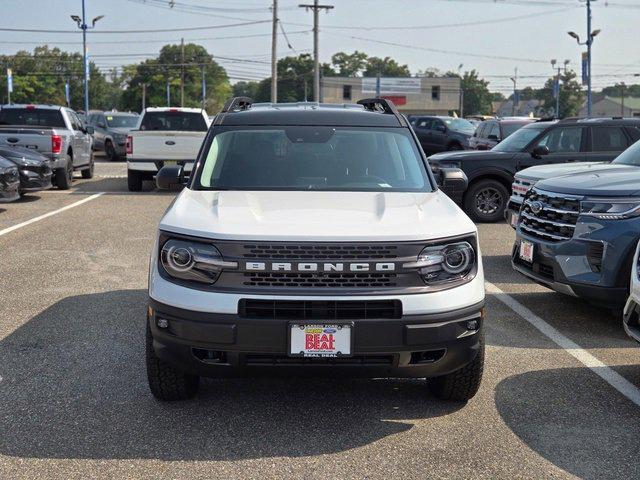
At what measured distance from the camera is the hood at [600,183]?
246 inches

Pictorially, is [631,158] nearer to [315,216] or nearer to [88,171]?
[315,216]

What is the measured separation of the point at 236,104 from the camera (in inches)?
243

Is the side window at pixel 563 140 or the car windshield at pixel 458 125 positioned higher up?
the car windshield at pixel 458 125

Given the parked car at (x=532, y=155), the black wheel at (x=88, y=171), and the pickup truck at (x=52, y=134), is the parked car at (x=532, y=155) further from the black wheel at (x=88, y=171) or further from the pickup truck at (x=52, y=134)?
the black wheel at (x=88, y=171)

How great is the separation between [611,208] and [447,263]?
8.75 feet

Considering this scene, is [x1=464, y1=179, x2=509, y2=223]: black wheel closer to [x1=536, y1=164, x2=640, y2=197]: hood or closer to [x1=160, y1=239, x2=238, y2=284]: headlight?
[x1=536, y1=164, x2=640, y2=197]: hood

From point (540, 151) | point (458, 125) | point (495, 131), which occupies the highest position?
point (458, 125)

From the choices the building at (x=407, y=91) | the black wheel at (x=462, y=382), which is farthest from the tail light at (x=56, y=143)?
the building at (x=407, y=91)

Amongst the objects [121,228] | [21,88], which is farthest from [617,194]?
[21,88]

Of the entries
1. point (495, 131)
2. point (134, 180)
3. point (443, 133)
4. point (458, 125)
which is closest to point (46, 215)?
point (134, 180)

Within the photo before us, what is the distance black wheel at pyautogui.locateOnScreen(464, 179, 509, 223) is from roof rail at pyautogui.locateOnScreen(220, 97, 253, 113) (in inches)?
280

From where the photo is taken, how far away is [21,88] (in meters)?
122

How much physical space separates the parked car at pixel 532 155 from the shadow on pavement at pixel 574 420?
780cm

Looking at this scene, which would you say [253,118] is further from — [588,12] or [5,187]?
[588,12]
